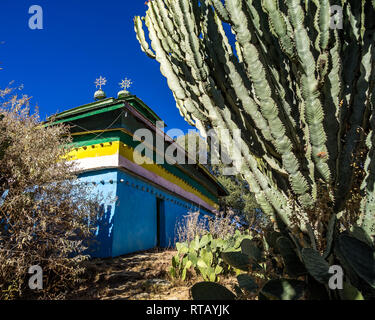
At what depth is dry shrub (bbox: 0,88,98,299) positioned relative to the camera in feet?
12.2

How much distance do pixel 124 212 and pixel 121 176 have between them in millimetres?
1016

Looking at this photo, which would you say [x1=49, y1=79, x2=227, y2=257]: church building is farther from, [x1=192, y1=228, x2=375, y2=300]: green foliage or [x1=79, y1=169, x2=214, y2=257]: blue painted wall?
[x1=192, y1=228, x2=375, y2=300]: green foliage

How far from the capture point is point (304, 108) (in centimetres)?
196

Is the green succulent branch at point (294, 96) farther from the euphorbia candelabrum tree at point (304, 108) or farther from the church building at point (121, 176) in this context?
the church building at point (121, 176)

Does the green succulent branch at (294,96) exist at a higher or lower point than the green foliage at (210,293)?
higher

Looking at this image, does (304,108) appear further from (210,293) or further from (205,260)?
(205,260)

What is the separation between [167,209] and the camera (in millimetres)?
9602

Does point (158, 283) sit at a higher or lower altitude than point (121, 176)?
lower

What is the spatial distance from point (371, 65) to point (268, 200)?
1459 mm

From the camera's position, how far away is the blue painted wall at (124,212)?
6367mm

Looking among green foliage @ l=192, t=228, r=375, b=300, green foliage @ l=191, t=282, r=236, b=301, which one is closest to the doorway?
green foliage @ l=191, t=282, r=236, b=301

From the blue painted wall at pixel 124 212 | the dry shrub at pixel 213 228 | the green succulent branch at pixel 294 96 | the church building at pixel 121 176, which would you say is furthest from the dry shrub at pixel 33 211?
the green succulent branch at pixel 294 96

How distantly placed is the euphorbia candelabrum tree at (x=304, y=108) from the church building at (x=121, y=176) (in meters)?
4.64

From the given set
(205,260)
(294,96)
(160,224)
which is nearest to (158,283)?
(205,260)
